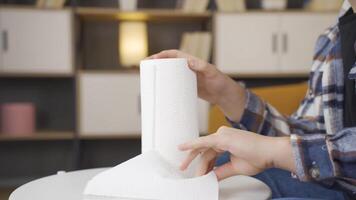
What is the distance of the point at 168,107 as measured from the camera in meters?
0.72

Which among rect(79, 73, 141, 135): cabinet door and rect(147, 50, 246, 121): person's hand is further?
rect(79, 73, 141, 135): cabinet door

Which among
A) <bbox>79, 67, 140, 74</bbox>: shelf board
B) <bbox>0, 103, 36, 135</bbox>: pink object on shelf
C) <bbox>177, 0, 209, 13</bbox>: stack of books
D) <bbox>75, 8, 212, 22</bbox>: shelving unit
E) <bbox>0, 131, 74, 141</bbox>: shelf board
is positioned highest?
<bbox>177, 0, 209, 13</bbox>: stack of books

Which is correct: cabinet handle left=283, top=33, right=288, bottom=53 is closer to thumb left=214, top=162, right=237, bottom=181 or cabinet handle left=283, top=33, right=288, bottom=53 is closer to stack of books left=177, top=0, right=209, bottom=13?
stack of books left=177, top=0, right=209, bottom=13

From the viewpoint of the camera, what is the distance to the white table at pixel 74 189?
A: 2.26ft

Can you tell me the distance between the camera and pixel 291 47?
107 inches

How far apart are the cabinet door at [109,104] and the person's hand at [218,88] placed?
5.58 ft

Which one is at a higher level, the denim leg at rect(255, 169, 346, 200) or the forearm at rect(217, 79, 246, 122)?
the forearm at rect(217, 79, 246, 122)

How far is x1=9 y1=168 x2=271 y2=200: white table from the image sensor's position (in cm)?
69

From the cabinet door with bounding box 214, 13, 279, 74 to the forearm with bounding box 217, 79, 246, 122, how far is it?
169 centimetres

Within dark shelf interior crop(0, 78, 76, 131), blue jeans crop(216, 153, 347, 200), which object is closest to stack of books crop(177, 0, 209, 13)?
dark shelf interior crop(0, 78, 76, 131)

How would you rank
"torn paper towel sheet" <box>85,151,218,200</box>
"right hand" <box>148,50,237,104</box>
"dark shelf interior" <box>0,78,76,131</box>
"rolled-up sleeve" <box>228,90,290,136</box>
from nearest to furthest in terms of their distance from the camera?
"torn paper towel sheet" <box>85,151,218,200</box> < "right hand" <box>148,50,237,104</box> < "rolled-up sleeve" <box>228,90,290,136</box> < "dark shelf interior" <box>0,78,76,131</box>

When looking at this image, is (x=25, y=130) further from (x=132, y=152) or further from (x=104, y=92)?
(x=132, y=152)

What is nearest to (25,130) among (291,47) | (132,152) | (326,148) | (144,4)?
(132,152)

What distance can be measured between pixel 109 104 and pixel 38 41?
0.55 metres
